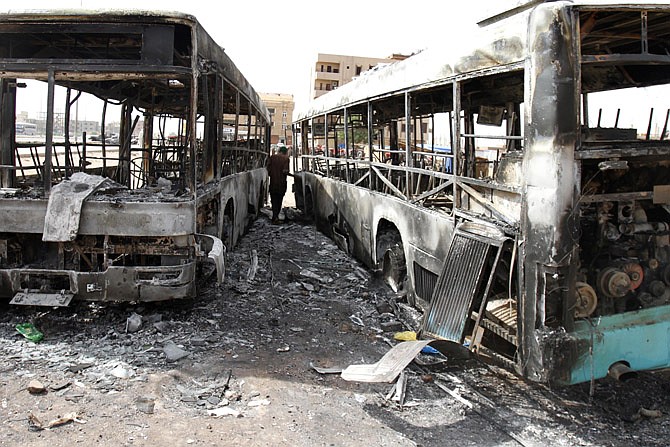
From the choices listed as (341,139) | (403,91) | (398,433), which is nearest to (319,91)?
(341,139)

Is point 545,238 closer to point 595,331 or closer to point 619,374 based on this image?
point 595,331

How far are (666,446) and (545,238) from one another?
1524 millimetres

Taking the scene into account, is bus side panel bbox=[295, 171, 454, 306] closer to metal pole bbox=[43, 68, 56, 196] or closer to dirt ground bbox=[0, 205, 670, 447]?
dirt ground bbox=[0, 205, 670, 447]

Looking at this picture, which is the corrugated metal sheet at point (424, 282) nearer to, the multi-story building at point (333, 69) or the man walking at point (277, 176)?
the man walking at point (277, 176)

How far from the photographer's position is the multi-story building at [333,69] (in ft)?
164

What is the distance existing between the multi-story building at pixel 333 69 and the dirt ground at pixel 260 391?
4570 centimetres

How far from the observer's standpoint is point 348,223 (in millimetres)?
8953

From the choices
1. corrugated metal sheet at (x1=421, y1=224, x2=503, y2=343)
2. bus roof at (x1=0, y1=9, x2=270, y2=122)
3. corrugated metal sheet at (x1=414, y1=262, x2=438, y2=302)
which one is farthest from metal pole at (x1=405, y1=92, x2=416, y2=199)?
bus roof at (x1=0, y1=9, x2=270, y2=122)

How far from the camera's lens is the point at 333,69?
50.4 meters

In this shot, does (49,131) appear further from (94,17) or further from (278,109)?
(278,109)

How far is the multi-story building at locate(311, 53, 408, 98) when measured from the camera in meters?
49.8

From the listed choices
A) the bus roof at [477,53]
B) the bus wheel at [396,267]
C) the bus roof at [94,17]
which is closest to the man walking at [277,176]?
the bus roof at [477,53]

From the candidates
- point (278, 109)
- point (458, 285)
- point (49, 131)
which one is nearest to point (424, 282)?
point (458, 285)

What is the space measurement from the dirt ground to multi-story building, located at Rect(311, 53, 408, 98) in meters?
45.7
